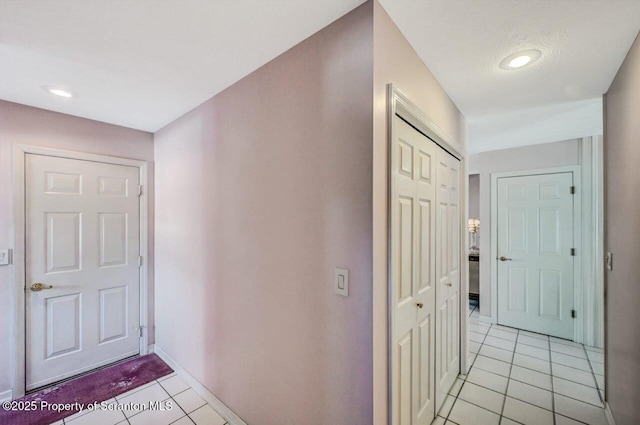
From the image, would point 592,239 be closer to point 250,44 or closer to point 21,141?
point 250,44

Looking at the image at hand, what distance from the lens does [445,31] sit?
1.33 m

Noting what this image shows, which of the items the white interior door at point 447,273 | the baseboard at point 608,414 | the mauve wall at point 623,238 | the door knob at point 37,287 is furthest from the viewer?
the door knob at point 37,287

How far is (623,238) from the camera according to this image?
62.4 inches

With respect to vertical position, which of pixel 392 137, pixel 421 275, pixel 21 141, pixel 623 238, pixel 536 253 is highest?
pixel 21 141

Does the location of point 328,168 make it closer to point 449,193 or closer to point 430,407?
point 449,193

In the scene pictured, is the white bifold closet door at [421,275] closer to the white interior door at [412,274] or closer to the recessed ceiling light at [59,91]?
the white interior door at [412,274]

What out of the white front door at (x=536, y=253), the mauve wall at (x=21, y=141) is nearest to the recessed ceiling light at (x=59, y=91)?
the mauve wall at (x=21, y=141)

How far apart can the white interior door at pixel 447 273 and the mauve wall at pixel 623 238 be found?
0.93 metres

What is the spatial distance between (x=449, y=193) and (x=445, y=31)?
116 centimetres

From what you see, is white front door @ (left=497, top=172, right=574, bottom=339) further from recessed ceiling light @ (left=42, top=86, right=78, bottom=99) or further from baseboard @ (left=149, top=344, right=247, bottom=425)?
recessed ceiling light @ (left=42, top=86, right=78, bottom=99)

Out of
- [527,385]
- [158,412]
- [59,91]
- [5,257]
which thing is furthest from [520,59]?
[5,257]

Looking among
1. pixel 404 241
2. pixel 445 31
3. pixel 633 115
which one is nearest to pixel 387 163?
pixel 404 241

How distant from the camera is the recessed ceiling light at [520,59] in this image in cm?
150

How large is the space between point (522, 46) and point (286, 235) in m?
1.63
